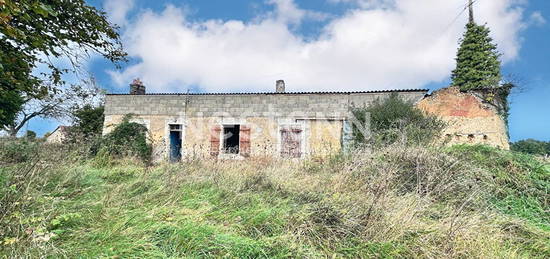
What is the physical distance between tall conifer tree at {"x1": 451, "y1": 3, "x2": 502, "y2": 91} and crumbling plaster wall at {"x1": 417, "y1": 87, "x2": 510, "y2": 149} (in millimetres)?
8607

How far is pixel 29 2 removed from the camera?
3602mm

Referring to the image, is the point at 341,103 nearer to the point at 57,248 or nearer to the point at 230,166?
the point at 230,166

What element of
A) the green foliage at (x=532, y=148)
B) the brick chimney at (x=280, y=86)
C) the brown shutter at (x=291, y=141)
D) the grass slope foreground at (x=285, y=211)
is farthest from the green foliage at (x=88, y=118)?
the green foliage at (x=532, y=148)

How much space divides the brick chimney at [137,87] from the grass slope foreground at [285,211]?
35.5ft

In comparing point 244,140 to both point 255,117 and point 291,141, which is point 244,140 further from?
point 291,141

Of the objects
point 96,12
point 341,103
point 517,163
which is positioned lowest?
point 517,163

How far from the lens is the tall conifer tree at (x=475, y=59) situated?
1839cm

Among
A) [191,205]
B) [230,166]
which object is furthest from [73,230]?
[230,166]

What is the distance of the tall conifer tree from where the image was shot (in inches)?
724

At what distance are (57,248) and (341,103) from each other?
11.4m

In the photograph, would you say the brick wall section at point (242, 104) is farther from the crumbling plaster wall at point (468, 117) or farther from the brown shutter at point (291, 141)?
the crumbling plaster wall at point (468, 117)

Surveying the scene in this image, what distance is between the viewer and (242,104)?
1312cm

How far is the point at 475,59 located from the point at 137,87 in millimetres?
20476

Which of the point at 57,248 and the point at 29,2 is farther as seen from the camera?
the point at 29,2
